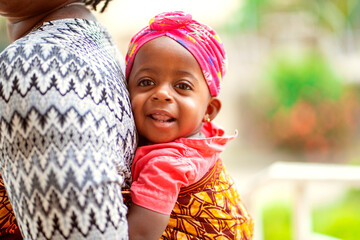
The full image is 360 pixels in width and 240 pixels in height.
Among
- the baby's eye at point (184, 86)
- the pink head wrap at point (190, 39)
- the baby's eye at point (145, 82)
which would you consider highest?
the pink head wrap at point (190, 39)

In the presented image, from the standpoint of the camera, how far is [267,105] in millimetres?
10219

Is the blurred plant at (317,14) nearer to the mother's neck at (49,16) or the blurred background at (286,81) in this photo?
the blurred background at (286,81)

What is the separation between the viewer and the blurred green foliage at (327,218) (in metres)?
5.35

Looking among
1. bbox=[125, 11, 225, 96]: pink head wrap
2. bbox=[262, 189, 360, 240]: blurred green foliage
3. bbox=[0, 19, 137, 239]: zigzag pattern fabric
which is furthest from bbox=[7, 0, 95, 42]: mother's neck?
bbox=[262, 189, 360, 240]: blurred green foliage

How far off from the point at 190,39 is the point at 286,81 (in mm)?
8428

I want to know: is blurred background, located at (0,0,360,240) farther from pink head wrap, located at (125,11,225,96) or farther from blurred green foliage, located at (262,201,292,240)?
pink head wrap, located at (125,11,225,96)

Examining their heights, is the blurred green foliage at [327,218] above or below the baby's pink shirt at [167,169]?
below

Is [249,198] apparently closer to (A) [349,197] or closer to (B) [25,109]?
(B) [25,109]

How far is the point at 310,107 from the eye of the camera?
384 inches

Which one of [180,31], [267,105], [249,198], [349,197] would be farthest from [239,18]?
[180,31]

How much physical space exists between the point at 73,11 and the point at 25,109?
55 centimetres

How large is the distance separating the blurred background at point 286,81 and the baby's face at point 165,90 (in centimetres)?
525

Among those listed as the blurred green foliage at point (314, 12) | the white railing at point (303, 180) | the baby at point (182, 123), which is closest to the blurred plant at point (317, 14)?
the blurred green foliage at point (314, 12)

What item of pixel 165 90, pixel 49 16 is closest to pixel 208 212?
pixel 165 90
